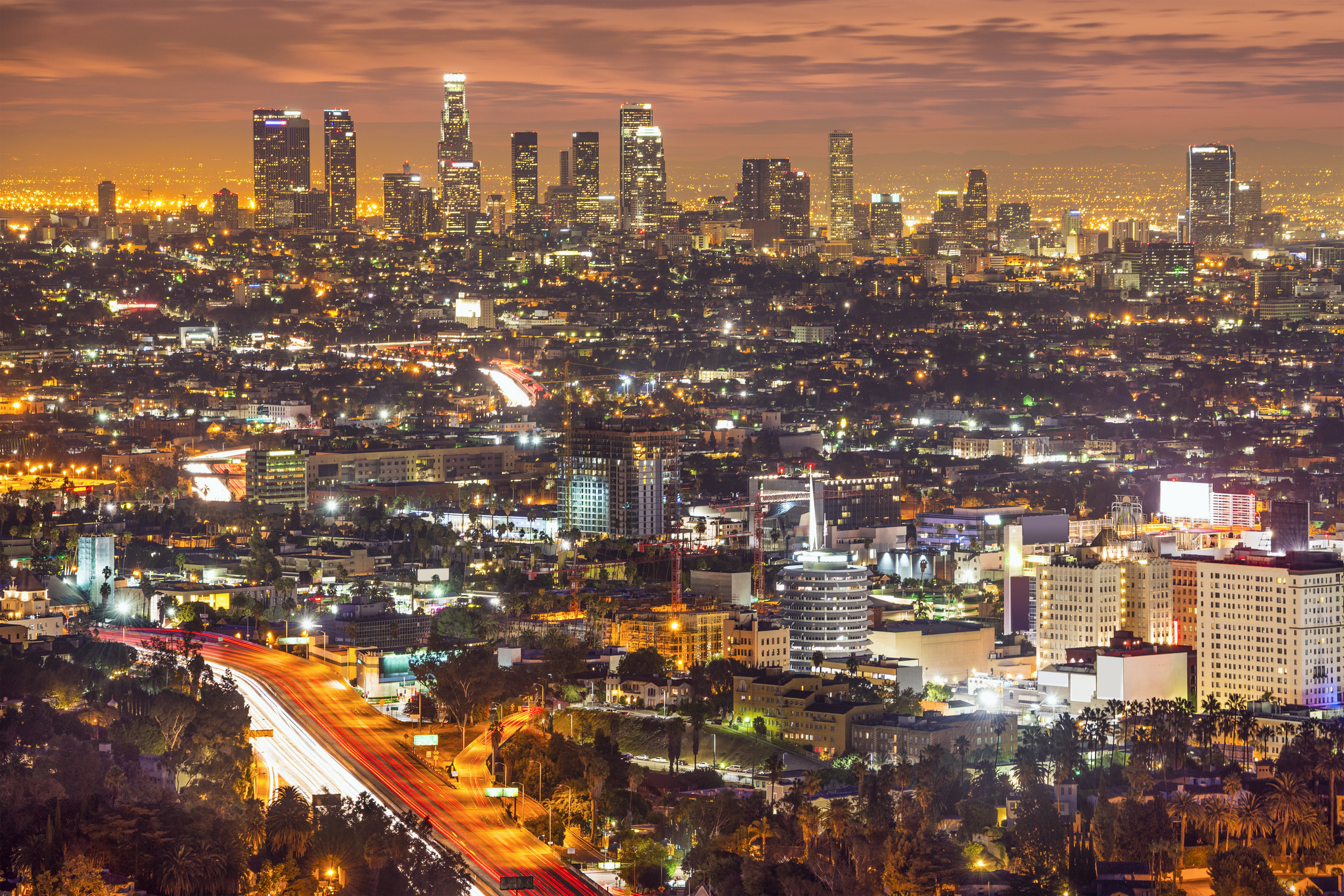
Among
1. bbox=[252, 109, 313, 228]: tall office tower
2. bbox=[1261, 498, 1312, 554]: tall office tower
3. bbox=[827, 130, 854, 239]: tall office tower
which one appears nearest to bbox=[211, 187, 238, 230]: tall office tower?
bbox=[252, 109, 313, 228]: tall office tower

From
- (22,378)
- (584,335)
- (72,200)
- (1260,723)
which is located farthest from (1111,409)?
(1260,723)

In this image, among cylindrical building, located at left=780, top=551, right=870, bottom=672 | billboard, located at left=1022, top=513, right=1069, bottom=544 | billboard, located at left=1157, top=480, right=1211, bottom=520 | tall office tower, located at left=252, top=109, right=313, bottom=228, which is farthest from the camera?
tall office tower, located at left=252, top=109, right=313, bottom=228

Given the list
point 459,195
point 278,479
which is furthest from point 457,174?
point 278,479

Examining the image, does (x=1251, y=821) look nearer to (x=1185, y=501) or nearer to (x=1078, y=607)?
(x=1078, y=607)

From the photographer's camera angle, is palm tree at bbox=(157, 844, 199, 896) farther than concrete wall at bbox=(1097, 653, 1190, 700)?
No

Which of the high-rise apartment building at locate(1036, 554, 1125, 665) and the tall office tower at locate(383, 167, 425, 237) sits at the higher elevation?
the tall office tower at locate(383, 167, 425, 237)

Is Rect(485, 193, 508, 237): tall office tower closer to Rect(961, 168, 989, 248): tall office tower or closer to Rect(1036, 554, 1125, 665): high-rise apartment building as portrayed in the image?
Rect(961, 168, 989, 248): tall office tower

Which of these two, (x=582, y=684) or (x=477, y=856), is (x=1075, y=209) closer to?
(x=582, y=684)

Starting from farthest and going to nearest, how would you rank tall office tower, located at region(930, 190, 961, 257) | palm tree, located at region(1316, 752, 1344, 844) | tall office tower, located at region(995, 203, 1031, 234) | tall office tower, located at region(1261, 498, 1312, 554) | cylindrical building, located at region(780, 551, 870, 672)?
tall office tower, located at region(995, 203, 1031, 234), tall office tower, located at region(930, 190, 961, 257), tall office tower, located at region(1261, 498, 1312, 554), cylindrical building, located at region(780, 551, 870, 672), palm tree, located at region(1316, 752, 1344, 844)

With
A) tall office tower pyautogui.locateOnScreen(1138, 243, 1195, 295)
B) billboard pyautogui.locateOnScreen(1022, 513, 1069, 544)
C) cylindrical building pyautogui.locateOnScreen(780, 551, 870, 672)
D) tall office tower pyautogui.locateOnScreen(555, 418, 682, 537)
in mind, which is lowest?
cylindrical building pyautogui.locateOnScreen(780, 551, 870, 672)
